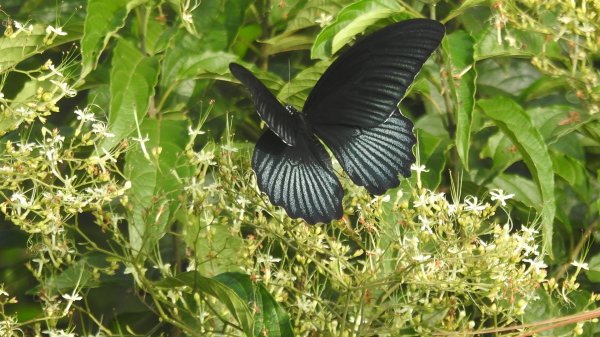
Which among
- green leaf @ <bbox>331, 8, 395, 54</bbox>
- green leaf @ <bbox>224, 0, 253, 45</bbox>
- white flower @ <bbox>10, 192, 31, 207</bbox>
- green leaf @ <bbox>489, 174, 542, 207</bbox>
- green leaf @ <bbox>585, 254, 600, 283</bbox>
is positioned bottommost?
green leaf @ <bbox>585, 254, 600, 283</bbox>

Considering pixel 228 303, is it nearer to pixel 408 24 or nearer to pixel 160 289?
pixel 160 289

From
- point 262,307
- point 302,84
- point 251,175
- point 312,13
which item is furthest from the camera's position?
point 312,13

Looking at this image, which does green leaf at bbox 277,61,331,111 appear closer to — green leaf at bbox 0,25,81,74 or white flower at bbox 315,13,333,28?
white flower at bbox 315,13,333,28

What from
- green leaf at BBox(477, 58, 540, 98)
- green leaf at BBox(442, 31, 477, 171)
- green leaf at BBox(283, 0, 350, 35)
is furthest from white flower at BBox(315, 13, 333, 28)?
green leaf at BBox(477, 58, 540, 98)

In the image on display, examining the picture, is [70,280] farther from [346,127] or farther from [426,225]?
[426,225]

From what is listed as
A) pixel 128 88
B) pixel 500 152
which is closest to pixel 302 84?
pixel 128 88

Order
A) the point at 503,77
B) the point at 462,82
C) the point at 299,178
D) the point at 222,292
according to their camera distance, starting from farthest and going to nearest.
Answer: the point at 503,77 → the point at 462,82 → the point at 299,178 → the point at 222,292

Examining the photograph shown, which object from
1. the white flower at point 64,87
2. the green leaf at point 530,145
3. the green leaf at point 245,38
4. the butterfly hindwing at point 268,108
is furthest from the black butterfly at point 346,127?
the green leaf at point 245,38
